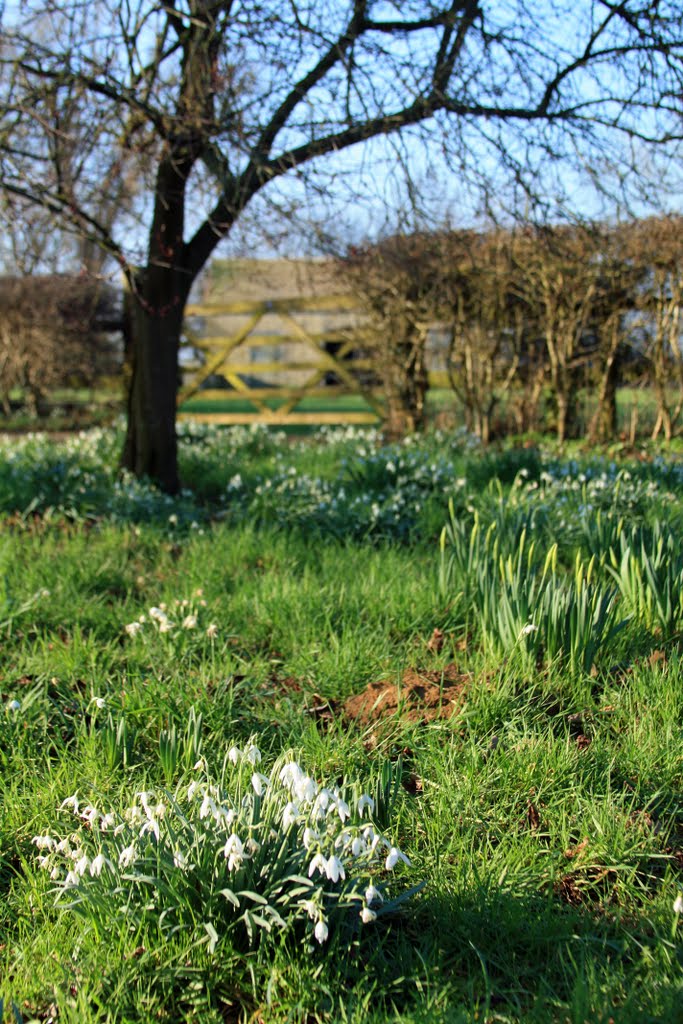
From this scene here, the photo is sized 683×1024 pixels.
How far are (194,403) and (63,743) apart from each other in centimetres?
1828

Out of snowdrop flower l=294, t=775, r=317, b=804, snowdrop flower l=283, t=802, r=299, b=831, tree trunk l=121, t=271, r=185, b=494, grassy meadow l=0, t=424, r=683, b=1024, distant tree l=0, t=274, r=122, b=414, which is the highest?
distant tree l=0, t=274, r=122, b=414

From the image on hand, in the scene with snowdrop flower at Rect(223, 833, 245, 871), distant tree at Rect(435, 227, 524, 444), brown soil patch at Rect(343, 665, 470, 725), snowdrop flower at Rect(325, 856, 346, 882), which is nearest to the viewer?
snowdrop flower at Rect(325, 856, 346, 882)

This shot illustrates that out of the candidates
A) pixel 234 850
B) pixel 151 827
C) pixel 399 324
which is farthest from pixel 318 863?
pixel 399 324

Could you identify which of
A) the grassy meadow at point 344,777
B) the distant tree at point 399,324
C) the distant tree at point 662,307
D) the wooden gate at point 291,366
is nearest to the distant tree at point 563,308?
the distant tree at point 662,307

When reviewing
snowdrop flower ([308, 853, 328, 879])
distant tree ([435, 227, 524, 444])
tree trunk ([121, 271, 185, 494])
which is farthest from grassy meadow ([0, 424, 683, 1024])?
distant tree ([435, 227, 524, 444])

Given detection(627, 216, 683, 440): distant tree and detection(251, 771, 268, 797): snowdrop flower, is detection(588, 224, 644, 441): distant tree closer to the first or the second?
detection(627, 216, 683, 440): distant tree

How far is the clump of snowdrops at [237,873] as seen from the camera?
1.79 m

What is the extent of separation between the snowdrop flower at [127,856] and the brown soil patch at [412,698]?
1098mm

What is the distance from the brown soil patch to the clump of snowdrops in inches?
34.3

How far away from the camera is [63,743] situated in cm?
273

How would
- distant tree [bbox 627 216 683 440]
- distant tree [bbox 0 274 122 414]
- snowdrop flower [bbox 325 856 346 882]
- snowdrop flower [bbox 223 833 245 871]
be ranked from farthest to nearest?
distant tree [bbox 0 274 122 414] < distant tree [bbox 627 216 683 440] < snowdrop flower [bbox 223 833 245 871] < snowdrop flower [bbox 325 856 346 882]

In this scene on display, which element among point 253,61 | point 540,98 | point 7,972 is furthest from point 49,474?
point 7,972

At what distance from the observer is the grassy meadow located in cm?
179

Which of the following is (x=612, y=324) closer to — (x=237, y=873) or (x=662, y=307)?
(x=662, y=307)
